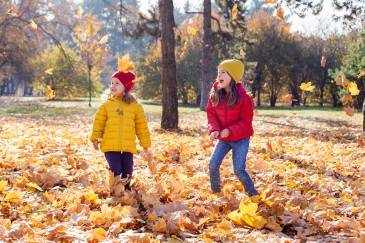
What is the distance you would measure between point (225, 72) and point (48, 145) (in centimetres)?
446

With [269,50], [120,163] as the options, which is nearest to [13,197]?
[120,163]

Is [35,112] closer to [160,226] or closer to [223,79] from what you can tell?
[223,79]

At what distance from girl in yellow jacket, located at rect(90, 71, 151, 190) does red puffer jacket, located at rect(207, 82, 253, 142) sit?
827 mm

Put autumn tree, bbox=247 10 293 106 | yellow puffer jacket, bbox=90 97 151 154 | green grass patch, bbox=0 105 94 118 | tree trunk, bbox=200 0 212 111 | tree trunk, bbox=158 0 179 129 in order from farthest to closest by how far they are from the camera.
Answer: autumn tree, bbox=247 10 293 106 → tree trunk, bbox=200 0 212 111 → green grass patch, bbox=0 105 94 118 → tree trunk, bbox=158 0 179 129 → yellow puffer jacket, bbox=90 97 151 154

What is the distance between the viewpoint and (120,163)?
441cm

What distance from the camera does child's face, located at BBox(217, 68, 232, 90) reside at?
4.15 m

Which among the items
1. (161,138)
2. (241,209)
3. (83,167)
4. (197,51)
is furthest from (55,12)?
(241,209)

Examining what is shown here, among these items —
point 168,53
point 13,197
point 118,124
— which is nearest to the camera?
point 13,197

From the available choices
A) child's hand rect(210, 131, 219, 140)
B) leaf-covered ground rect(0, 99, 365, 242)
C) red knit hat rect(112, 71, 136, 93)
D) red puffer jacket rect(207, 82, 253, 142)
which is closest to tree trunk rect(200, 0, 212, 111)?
leaf-covered ground rect(0, 99, 365, 242)

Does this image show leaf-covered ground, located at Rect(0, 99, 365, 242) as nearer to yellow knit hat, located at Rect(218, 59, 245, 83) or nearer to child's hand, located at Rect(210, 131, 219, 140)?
child's hand, located at Rect(210, 131, 219, 140)

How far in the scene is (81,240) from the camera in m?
2.98

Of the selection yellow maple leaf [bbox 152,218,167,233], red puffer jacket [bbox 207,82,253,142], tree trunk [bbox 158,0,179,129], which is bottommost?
yellow maple leaf [bbox 152,218,167,233]

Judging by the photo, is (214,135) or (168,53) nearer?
(214,135)

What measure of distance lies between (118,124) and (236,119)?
1.20 meters
